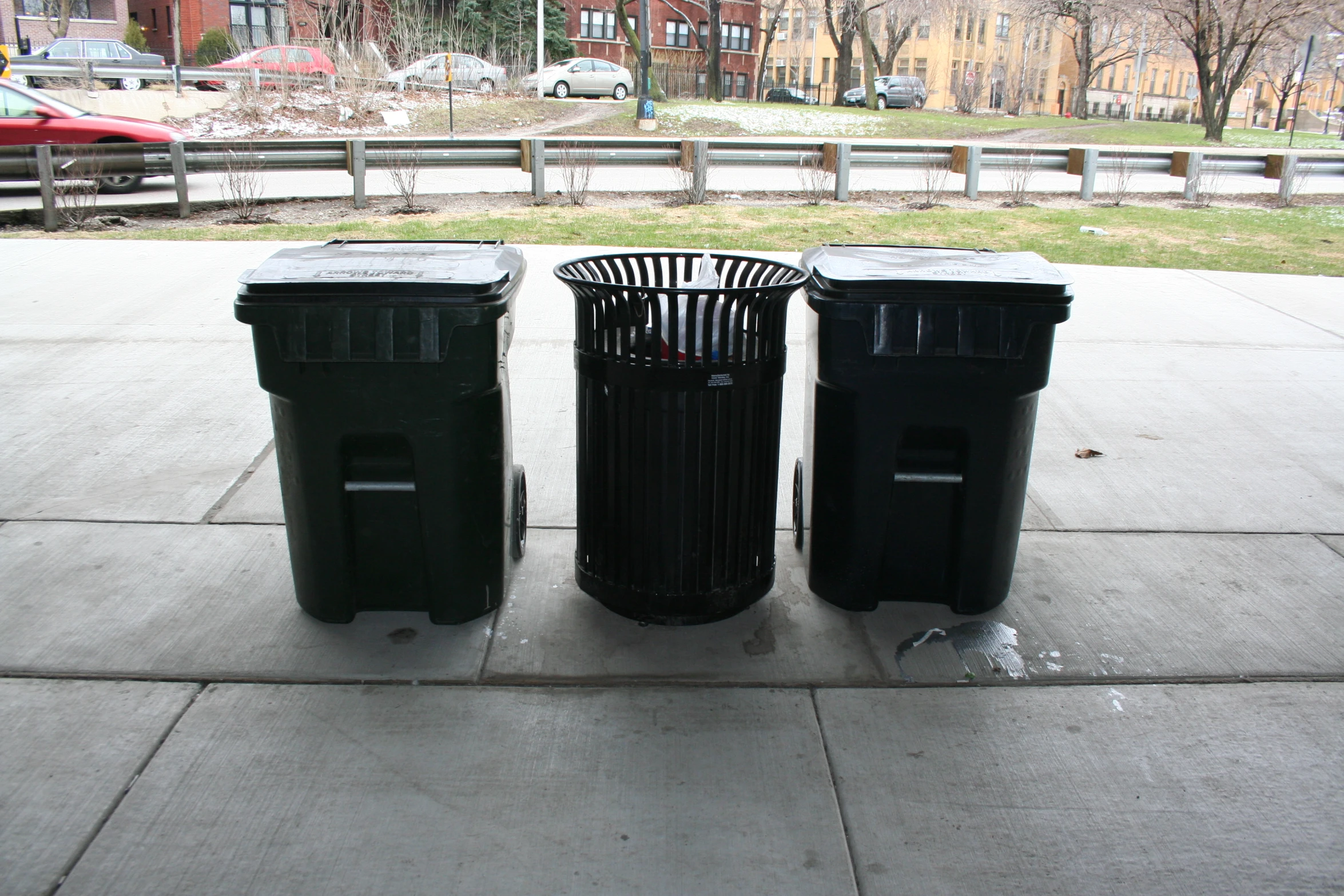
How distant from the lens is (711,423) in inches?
119

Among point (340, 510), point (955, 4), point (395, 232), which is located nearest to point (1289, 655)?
point (340, 510)

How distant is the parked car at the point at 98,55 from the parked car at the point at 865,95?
28872 mm

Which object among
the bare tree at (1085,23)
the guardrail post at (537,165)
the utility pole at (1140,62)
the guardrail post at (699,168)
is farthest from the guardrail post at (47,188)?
the utility pole at (1140,62)

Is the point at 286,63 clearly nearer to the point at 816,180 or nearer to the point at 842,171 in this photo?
the point at 816,180

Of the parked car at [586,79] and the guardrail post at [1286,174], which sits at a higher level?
the parked car at [586,79]

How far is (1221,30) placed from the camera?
A: 2973 centimetres

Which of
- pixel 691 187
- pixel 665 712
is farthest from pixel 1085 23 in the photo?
pixel 665 712

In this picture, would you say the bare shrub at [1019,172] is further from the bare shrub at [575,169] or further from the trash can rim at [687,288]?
the trash can rim at [687,288]

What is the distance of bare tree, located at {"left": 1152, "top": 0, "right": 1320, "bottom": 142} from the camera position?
2916cm

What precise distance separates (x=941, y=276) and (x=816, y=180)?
11.0m

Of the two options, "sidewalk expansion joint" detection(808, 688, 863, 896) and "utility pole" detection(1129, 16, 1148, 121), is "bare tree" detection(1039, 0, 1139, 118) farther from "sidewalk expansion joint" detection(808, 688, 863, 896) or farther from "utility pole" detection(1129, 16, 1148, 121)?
"sidewalk expansion joint" detection(808, 688, 863, 896)

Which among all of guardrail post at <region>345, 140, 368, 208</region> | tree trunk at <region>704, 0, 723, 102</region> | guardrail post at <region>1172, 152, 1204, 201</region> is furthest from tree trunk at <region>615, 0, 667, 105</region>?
guardrail post at <region>345, 140, 368, 208</region>

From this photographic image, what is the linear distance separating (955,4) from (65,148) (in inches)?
1668

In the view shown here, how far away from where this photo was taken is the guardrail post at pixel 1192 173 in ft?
49.0
